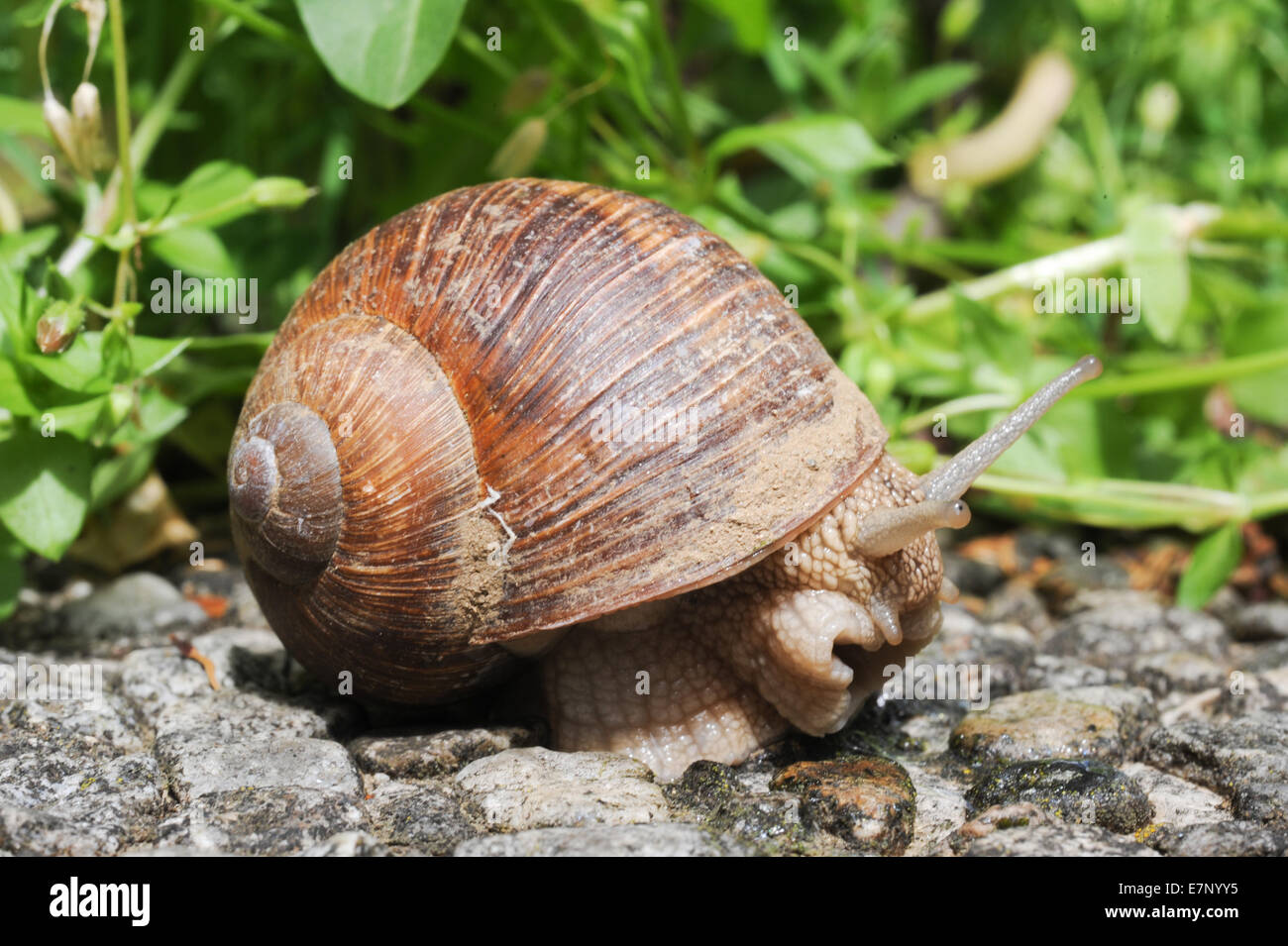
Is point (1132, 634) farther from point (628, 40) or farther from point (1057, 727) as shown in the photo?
point (628, 40)

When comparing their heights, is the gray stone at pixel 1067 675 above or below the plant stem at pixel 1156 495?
below

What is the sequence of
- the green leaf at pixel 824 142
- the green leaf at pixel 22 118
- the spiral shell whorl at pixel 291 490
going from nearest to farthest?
the spiral shell whorl at pixel 291 490 < the green leaf at pixel 22 118 < the green leaf at pixel 824 142

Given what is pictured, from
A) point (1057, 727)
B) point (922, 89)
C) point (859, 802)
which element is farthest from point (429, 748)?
point (922, 89)

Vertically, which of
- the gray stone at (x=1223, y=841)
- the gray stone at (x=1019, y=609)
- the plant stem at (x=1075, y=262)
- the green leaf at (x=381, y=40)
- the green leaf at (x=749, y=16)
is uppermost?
the green leaf at (x=749, y=16)

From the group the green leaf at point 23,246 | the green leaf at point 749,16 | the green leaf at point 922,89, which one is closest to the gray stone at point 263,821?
the green leaf at point 23,246

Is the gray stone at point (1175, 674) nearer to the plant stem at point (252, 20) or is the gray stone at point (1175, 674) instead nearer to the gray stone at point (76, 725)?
the gray stone at point (76, 725)

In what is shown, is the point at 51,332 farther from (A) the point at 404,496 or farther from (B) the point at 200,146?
(B) the point at 200,146

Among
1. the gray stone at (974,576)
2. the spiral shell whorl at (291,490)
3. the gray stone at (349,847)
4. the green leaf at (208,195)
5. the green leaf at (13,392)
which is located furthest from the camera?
the gray stone at (974,576)

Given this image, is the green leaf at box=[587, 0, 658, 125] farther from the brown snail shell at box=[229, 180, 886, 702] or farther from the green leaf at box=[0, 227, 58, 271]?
the green leaf at box=[0, 227, 58, 271]
